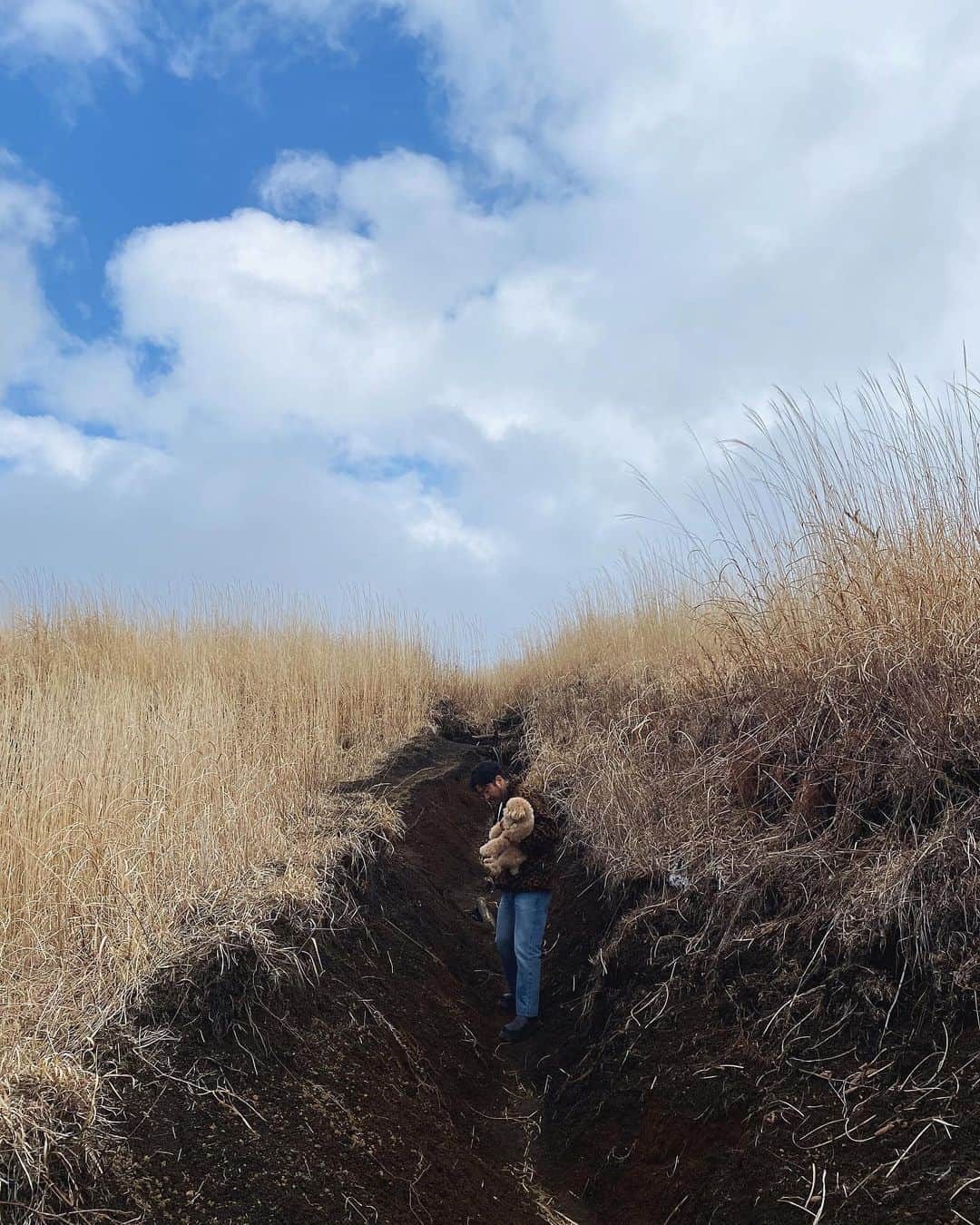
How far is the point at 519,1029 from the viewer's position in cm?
559

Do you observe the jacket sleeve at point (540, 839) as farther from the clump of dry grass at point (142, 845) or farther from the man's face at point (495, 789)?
the clump of dry grass at point (142, 845)

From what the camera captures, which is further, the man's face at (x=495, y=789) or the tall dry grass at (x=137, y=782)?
the man's face at (x=495, y=789)

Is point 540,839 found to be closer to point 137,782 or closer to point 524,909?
point 524,909

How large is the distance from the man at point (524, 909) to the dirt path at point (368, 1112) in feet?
0.57

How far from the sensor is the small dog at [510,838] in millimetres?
5594

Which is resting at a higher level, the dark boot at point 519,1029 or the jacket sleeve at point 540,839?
the jacket sleeve at point 540,839

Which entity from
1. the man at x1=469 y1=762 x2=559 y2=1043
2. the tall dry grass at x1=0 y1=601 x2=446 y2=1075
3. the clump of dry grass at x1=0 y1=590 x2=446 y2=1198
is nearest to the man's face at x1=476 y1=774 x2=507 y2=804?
the man at x1=469 y1=762 x2=559 y2=1043

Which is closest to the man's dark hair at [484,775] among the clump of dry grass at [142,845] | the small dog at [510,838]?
the small dog at [510,838]

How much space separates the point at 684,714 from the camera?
6.75 meters

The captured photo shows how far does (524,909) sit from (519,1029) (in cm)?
70

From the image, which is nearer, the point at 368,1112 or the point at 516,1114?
the point at 368,1112

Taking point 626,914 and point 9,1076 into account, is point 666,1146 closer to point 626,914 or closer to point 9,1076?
point 626,914

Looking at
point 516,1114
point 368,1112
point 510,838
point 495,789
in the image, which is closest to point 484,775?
point 495,789

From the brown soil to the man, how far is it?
0.18 meters
